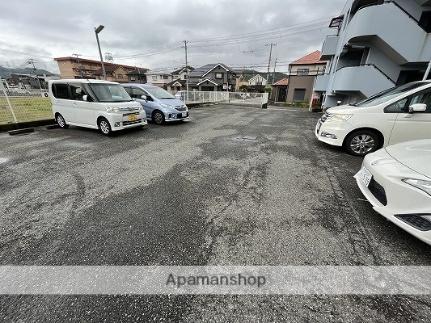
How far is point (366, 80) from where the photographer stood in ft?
31.9

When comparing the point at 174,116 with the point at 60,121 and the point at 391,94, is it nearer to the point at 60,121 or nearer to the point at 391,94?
the point at 60,121

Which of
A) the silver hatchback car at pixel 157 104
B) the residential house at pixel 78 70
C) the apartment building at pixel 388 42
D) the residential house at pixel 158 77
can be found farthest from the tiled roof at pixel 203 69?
the silver hatchback car at pixel 157 104

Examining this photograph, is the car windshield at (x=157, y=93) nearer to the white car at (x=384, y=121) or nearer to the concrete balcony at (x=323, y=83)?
the white car at (x=384, y=121)

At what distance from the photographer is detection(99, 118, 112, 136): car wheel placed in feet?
20.2

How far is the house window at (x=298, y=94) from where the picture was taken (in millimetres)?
28167

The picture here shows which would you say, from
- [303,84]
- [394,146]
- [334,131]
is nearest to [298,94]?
[303,84]

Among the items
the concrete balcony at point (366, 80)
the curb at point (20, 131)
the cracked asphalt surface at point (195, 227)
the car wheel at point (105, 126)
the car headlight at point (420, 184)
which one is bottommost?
the cracked asphalt surface at point (195, 227)

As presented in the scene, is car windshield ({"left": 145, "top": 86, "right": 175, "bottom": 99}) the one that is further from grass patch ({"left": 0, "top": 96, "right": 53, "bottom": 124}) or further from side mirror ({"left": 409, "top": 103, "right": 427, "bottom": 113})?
side mirror ({"left": 409, "top": 103, "right": 427, "bottom": 113})

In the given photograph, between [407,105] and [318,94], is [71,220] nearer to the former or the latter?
[407,105]

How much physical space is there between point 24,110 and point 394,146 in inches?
439

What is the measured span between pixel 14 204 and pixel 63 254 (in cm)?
156

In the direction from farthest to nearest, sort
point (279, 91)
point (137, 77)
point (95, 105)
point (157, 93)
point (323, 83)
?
point (137, 77), point (279, 91), point (323, 83), point (157, 93), point (95, 105)

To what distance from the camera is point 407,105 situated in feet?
13.4

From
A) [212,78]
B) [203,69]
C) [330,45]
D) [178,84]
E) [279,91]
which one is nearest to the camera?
[330,45]
